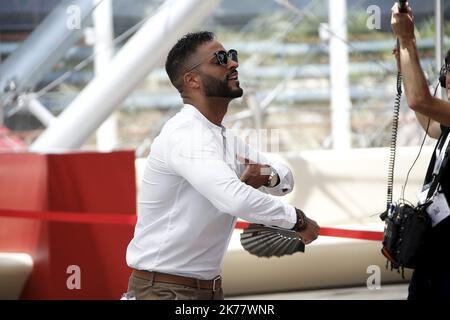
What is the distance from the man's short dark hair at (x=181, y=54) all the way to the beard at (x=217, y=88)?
96 mm

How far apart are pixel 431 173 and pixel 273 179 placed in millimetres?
557

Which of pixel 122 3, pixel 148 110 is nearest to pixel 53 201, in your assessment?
pixel 122 3

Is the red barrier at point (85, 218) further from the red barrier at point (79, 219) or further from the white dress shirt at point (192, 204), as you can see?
the white dress shirt at point (192, 204)

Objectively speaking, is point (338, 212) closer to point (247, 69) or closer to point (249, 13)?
point (247, 69)

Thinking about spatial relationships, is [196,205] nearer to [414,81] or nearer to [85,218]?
[414,81]

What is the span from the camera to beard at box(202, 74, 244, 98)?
320 centimetres

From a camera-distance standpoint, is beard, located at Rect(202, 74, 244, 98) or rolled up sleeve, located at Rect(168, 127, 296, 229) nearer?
rolled up sleeve, located at Rect(168, 127, 296, 229)

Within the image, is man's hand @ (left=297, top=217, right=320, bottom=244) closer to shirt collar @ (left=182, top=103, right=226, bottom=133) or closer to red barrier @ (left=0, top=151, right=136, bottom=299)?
shirt collar @ (left=182, top=103, right=226, bottom=133)

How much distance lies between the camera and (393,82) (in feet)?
42.0

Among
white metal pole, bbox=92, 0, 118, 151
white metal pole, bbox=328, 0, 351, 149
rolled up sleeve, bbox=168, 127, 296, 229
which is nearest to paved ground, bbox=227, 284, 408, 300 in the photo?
rolled up sleeve, bbox=168, 127, 296, 229

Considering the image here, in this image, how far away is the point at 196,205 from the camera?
9.85 feet

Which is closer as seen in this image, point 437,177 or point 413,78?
point 413,78

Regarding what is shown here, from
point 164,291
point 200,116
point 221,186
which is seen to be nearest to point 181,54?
point 200,116

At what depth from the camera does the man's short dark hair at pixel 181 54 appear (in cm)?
325
